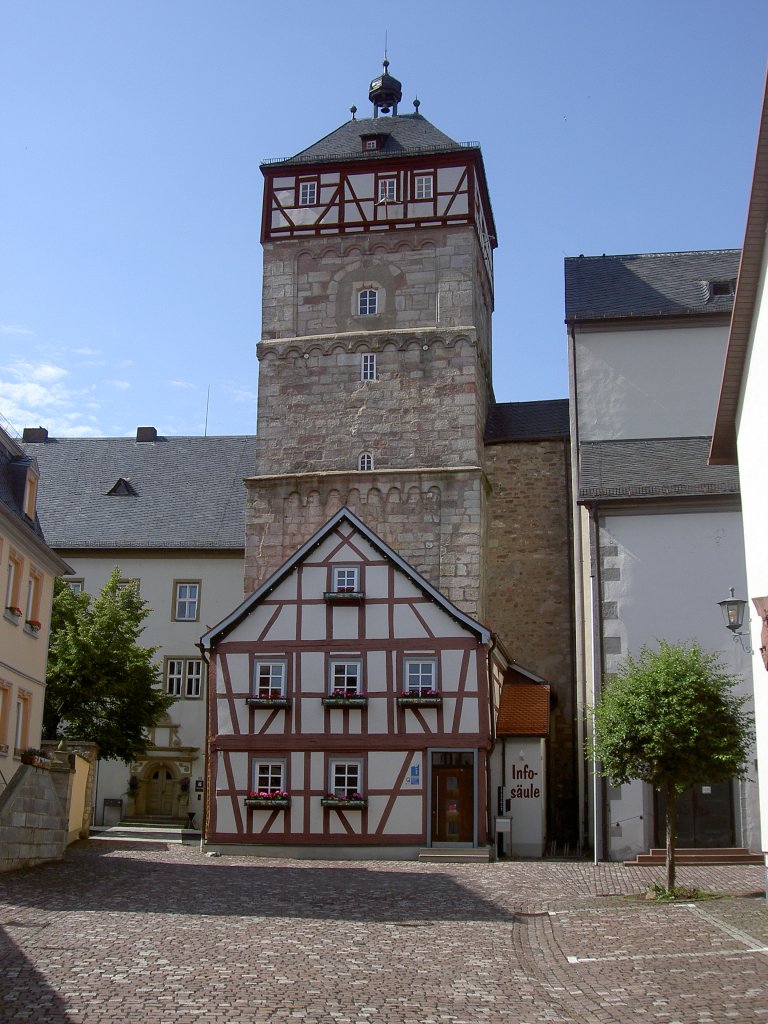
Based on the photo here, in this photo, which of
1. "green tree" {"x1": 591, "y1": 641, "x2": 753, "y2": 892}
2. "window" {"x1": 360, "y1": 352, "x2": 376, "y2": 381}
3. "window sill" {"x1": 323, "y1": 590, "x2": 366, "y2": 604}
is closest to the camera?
"green tree" {"x1": 591, "y1": 641, "x2": 753, "y2": 892}

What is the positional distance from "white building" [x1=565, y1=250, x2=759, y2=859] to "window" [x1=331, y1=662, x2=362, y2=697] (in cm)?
455

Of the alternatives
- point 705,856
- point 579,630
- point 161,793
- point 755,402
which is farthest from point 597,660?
point 161,793

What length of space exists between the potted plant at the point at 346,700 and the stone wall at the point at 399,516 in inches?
223

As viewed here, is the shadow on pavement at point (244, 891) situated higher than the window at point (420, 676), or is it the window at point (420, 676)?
the window at point (420, 676)

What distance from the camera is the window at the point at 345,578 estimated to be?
84.9 ft

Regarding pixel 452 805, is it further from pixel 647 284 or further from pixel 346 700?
pixel 647 284

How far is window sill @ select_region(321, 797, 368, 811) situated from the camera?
80.2ft

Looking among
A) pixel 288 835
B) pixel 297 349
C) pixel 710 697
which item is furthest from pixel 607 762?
pixel 297 349

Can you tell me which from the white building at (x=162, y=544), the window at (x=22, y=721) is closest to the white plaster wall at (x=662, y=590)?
the window at (x=22, y=721)

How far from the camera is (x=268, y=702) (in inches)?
989

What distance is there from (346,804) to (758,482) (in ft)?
40.7

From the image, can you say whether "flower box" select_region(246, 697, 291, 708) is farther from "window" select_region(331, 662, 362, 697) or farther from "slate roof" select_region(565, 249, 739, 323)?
"slate roof" select_region(565, 249, 739, 323)

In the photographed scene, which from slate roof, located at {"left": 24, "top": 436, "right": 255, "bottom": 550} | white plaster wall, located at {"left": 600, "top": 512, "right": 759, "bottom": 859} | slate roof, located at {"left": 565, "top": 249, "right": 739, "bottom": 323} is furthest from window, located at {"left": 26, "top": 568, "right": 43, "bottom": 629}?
slate roof, located at {"left": 565, "top": 249, "right": 739, "bottom": 323}

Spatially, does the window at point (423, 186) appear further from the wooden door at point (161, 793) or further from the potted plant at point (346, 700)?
the wooden door at point (161, 793)
